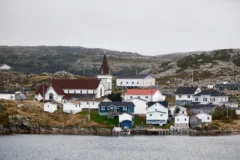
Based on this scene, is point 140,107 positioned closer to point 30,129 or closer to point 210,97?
point 30,129

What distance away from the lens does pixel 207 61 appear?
178m

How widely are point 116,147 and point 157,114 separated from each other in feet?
73.7

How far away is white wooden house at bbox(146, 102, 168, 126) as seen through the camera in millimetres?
98500

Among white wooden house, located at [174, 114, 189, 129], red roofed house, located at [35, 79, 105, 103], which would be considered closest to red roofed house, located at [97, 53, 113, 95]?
red roofed house, located at [35, 79, 105, 103]

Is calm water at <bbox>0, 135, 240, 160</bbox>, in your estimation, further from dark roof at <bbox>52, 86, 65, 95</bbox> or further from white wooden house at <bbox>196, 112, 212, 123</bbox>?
dark roof at <bbox>52, 86, 65, 95</bbox>

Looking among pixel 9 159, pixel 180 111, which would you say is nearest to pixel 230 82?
pixel 180 111

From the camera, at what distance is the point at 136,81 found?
140250 mm

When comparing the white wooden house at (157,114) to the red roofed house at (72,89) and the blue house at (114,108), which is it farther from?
the red roofed house at (72,89)

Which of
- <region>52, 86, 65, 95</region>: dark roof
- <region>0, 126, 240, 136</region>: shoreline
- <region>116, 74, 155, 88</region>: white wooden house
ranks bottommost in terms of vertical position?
<region>0, 126, 240, 136</region>: shoreline

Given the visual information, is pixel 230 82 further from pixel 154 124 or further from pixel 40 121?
pixel 40 121

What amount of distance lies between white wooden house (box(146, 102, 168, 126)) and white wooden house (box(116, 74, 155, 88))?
133 ft

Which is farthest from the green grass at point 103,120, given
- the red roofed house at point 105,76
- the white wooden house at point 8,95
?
the red roofed house at point 105,76

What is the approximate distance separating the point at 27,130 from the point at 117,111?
15924 mm

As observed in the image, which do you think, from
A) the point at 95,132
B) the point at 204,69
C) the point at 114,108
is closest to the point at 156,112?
the point at 114,108
